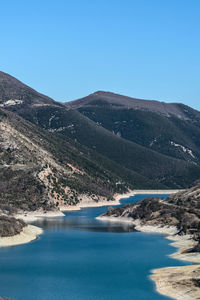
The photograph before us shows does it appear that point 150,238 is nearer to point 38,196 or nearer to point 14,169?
point 38,196

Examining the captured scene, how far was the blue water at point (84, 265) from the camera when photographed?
236 feet

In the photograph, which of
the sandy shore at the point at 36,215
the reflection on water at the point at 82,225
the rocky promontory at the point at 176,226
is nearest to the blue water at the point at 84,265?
the reflection on water at the point at 82,225

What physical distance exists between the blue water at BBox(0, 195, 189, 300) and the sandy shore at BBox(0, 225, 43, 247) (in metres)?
1.62

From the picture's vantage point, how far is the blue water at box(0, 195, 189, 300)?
2827 inches

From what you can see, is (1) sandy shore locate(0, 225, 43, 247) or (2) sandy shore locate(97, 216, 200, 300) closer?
(2) sandy shore locate(97, 216, 200, 300)

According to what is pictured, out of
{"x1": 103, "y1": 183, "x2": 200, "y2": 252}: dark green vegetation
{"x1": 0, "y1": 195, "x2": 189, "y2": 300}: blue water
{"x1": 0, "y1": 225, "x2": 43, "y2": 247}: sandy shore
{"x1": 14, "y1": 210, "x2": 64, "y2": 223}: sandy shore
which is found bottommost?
{"x1": 0, "y1": 195, "x2": 189, "y2": 300}: blue water

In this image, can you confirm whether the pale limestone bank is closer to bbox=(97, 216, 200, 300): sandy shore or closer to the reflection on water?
bbox=(97, 216, 200, 300): sandy shore

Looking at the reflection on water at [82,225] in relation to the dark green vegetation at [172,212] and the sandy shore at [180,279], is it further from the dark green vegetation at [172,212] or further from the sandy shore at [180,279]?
the sandy shore at [180,279]

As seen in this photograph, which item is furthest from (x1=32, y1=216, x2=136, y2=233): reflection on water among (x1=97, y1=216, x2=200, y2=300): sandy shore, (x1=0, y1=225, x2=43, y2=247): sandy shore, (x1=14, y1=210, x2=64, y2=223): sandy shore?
(x1=97, y1=216, x2=200, y2=300): sandy shore

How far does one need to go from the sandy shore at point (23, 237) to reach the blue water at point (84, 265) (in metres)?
1.62

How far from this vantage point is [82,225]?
456ft

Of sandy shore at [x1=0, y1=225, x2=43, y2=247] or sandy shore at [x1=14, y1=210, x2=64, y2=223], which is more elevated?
sandy shore at [x1=14, y1=210, x2=64, y2=223]

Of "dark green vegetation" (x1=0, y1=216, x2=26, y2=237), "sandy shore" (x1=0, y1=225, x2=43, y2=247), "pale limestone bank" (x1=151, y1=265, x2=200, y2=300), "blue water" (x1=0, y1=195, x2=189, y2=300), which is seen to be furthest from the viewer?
"dark green vegetation" (x1=0, y1=216, x2=26, y2=237)

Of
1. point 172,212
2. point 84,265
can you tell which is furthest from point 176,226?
point 84,265
